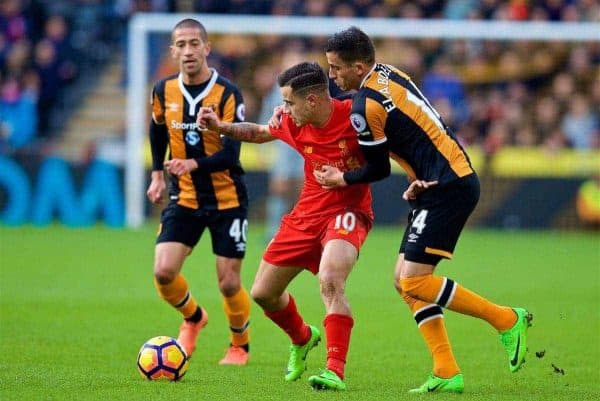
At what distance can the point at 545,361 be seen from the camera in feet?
Result: 29.9

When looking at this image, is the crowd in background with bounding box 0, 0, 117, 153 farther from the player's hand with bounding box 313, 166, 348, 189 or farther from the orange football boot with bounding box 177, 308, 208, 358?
the player's hand with bounding box 313, 166, 348, 189

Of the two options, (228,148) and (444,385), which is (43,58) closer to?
(228,148)

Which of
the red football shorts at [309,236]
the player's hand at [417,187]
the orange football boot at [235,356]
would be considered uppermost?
the player's hand at [417,187]

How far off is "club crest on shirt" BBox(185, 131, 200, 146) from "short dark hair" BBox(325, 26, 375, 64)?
2103 millimetres

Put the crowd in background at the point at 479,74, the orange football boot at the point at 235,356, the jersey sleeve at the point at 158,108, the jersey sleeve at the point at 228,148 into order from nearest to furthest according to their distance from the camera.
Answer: the orange football boot at the point at 235,356 → the jersey sleeve at the point at 228,148 → the jersey sleeve at the point at 158,108 → the crowd in background at the point at 479,74

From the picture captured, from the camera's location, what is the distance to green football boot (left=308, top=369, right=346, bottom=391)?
7332 millimetres

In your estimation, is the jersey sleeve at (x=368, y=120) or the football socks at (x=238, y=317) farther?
the football socks at (x=238, y=317)

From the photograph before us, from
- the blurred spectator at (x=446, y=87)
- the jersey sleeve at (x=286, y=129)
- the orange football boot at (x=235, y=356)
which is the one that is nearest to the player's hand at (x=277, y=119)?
the jersey sleeve at (x=286, y=129)

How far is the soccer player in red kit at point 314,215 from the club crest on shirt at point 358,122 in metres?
0.44

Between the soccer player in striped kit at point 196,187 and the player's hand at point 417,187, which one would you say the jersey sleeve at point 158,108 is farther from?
the player's hand at point 417,187

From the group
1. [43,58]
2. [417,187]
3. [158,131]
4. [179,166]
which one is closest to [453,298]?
[417,187]

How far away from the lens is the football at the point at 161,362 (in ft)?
25.1

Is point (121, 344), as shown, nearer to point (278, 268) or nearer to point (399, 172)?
point (278, 268)

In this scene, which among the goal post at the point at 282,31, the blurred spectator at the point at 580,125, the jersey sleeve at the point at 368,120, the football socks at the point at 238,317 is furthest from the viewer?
the blurred spectator at the point at 580,125
